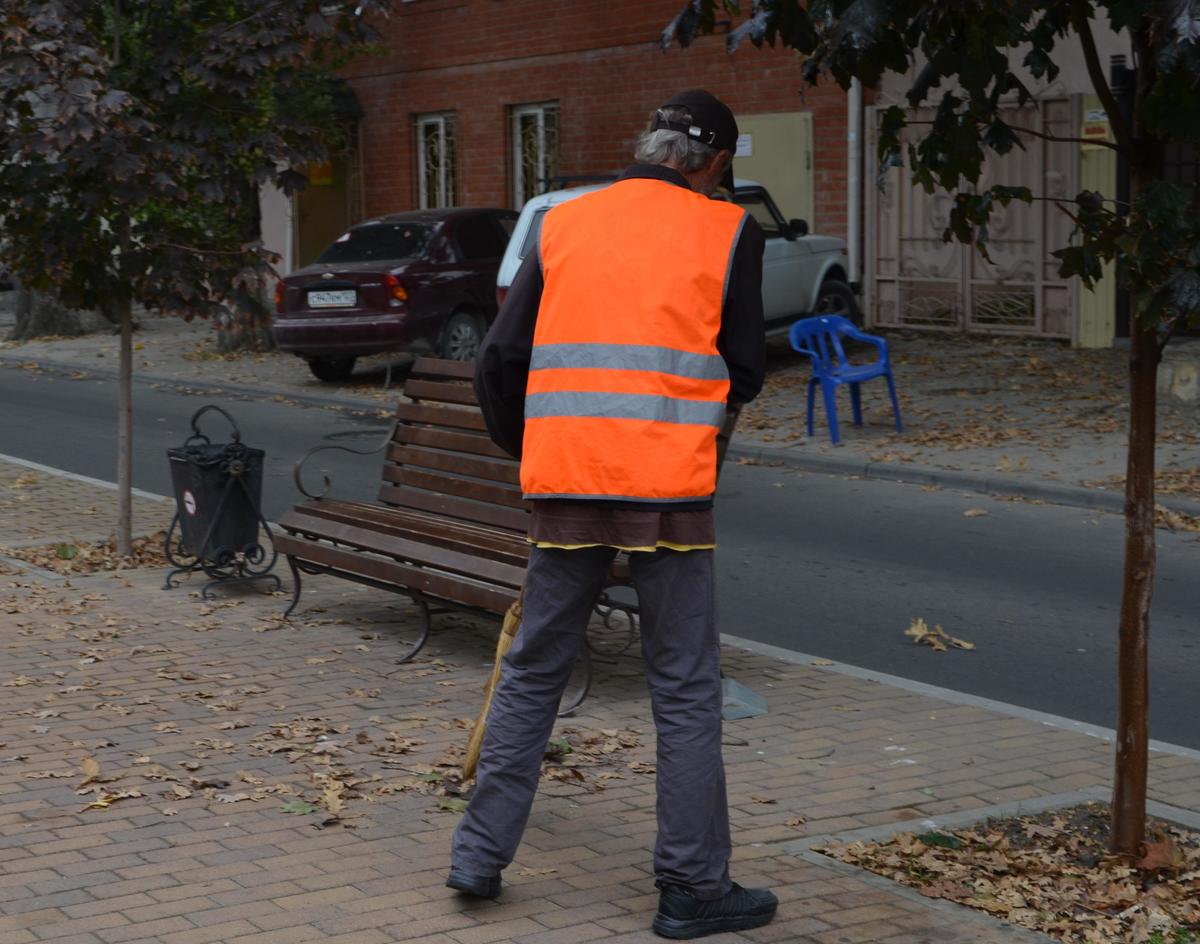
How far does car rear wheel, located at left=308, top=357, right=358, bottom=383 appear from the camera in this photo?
795 inches

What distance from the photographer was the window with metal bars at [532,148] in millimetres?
26531

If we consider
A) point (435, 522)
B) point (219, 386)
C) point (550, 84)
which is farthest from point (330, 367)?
point (435, 522)

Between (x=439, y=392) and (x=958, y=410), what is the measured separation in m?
8.67

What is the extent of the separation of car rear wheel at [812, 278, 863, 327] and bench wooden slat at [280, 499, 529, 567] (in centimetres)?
1236

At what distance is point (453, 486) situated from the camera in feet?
25.9

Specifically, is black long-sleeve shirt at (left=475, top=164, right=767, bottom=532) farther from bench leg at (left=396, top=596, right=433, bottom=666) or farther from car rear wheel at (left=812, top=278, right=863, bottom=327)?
car rear wheel at (left=812, top=278, right=863, bottom=327)

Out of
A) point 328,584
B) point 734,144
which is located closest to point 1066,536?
point 328,584

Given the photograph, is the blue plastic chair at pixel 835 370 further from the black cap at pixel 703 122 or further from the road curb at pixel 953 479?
the black cap at pixel 703 122

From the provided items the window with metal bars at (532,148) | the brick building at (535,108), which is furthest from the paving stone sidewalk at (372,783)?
the window with metal bars at (532,148)

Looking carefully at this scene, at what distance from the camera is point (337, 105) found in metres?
28.9

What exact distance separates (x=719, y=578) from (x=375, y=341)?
389 inches

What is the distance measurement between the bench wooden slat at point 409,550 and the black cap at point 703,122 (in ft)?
8.25

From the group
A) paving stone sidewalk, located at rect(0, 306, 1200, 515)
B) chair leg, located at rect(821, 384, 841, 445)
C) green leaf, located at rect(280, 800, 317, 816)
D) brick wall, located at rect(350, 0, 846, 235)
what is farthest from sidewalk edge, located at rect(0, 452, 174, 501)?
brick wall, located at rect(350, 0, 846, 235)

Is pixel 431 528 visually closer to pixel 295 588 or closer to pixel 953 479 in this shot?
pixel 295 588
